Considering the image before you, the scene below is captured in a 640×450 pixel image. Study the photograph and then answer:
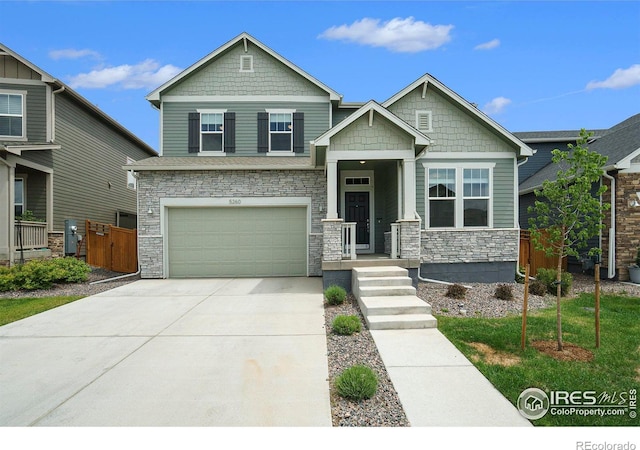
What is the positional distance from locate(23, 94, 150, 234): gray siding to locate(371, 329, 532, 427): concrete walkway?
532 inches

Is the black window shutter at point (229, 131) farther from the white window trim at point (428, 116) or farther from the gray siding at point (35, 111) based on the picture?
the gray siding at point (35, 111)

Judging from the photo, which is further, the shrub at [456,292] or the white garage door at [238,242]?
the white garage door at [238,242]

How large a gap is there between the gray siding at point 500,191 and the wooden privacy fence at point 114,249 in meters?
9.10

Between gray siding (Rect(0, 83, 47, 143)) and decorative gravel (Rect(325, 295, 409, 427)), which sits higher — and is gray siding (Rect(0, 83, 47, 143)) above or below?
above

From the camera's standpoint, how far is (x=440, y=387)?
3895 millimetres

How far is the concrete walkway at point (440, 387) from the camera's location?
3.33m

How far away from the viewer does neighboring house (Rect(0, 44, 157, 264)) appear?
11.1 m

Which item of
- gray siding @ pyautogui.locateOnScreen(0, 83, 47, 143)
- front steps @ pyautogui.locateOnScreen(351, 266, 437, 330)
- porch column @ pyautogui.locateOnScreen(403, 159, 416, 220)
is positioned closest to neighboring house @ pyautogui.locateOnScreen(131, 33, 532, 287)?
porch column @ pyautogui.locateOnScreen(403, 159, 416, 220)

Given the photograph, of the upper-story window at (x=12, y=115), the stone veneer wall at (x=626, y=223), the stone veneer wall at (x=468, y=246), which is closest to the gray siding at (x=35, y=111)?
the upper-story window at (x=12, y=115)

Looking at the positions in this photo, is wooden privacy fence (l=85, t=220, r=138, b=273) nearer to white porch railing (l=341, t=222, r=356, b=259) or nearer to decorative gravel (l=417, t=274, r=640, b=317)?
white porch railing (l=341, t=222, r=356, b=259)

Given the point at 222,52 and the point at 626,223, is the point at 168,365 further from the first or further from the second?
the point at 626,223
